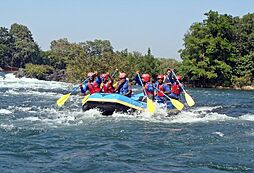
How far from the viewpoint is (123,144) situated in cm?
1024

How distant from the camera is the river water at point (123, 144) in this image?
27.1ft

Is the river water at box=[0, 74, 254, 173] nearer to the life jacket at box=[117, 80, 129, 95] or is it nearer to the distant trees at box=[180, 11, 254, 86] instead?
the life jacket at box=[117, 80, 129, 95]

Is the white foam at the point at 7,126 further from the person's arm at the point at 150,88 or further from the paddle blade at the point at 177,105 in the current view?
the paddle blade at the point at 177,105

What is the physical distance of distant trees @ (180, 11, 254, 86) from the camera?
47.8 m

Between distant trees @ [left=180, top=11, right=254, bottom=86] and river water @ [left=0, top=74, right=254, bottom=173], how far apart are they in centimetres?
3330

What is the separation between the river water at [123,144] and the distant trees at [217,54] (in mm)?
33301

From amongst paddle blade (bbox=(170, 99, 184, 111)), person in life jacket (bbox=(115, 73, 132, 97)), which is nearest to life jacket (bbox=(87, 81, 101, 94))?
person in life jacket (bbox=(115, 73, 132, 97))

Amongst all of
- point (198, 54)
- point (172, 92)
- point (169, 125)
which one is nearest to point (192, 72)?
point (198, 54)

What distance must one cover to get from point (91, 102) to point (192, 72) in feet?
110

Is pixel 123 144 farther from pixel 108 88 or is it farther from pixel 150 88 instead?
pixel 150 88

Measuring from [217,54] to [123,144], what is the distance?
133 feet

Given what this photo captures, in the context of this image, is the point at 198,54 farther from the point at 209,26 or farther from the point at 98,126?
the point at 98,126

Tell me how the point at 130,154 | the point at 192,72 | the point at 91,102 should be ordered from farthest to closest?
the point at 192,72 → the point at 91,102 → the point at 130,154

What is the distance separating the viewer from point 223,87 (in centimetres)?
4853
